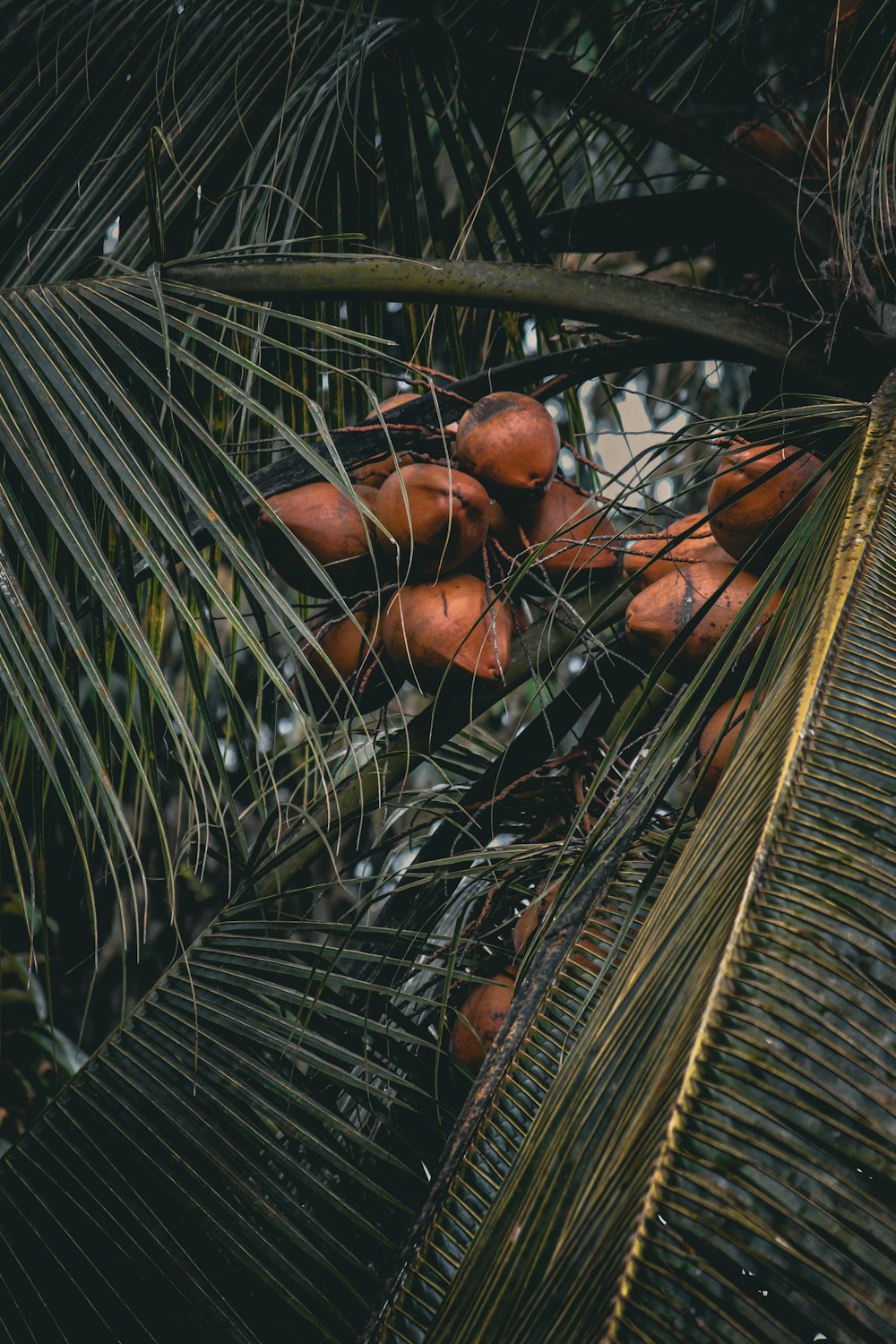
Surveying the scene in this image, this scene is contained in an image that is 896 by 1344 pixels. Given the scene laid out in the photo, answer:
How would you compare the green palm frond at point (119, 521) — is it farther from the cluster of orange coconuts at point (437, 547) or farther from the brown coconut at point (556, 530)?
the brown coconut at point (556, 530)

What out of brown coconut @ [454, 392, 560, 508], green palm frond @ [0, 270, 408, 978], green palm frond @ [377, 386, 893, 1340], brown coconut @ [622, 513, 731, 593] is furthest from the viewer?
brown coconut @ [454, 392, 560, 508]

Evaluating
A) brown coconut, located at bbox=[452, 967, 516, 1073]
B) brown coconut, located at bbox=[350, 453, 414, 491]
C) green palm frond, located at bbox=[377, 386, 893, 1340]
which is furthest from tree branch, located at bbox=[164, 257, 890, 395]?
brown coconut, located at bbox=[452, 967, 516, 1073]

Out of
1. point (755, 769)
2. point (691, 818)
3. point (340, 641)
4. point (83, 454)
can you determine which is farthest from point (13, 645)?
point (691, 818)

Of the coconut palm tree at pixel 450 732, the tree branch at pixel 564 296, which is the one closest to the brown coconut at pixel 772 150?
the coconut palm tree at pixel 450 732

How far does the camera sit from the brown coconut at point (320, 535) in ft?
3.89

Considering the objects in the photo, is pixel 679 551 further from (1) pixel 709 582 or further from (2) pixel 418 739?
(2) pixel 418 739

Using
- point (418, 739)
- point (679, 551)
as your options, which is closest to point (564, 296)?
point (679, 551)

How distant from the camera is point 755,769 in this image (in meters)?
0.66

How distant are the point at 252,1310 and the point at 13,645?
1.84ft

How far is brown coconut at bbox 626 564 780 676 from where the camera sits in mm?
1016

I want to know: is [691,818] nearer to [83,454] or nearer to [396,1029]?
[396,1029]

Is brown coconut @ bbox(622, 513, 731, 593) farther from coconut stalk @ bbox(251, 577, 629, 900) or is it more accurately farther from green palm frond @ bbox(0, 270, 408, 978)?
green palm frond @ bbox(0, 270, 408, 978)

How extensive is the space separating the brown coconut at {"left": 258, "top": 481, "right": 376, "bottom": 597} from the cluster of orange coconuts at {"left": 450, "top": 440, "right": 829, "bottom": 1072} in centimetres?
29

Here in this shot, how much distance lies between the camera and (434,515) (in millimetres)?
1152
